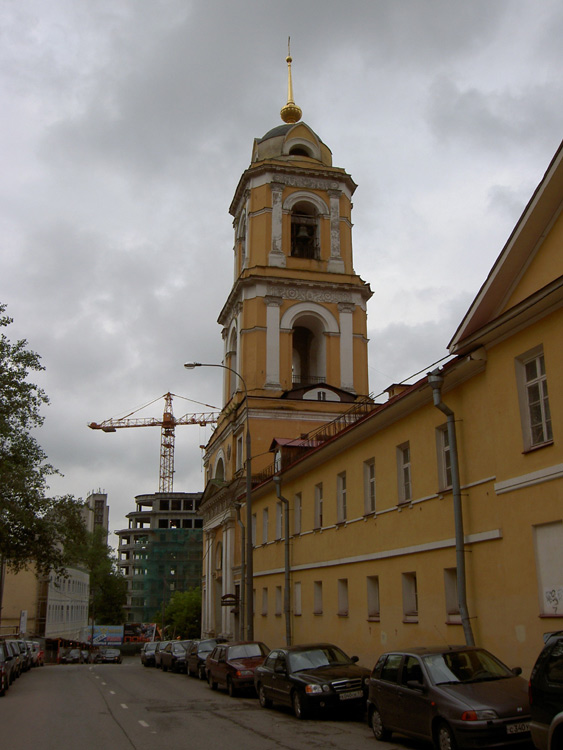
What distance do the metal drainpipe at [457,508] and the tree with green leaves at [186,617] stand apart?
51.2 m

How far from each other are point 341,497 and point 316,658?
278 inches

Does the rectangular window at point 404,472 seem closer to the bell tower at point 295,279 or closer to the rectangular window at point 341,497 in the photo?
the rectangular window at point 341,497

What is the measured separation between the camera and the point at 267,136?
47062 millimetres

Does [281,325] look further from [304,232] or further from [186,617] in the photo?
[186,617]

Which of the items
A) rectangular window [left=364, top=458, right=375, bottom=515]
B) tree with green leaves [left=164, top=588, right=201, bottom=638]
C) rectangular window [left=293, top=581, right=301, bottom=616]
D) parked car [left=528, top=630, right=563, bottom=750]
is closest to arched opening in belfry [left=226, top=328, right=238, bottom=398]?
rectangular window [left=293, top=581, right=301, bottom=616]

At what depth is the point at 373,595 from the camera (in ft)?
65.9

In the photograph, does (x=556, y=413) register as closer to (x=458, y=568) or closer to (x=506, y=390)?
(x=506, y=390)

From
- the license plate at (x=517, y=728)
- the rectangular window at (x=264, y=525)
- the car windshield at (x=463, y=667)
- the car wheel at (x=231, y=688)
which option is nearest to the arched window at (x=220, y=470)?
the rectangular window at (x=264, y=525)

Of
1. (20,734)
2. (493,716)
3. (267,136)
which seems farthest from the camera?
(267,136)

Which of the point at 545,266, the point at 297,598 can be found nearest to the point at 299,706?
the point at 545,266

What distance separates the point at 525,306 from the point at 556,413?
186cm

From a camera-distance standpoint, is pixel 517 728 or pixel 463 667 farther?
pixel 463 667

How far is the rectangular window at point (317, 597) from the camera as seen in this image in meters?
24.0

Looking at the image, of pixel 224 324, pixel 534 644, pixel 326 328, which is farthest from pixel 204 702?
pixel 224 324
